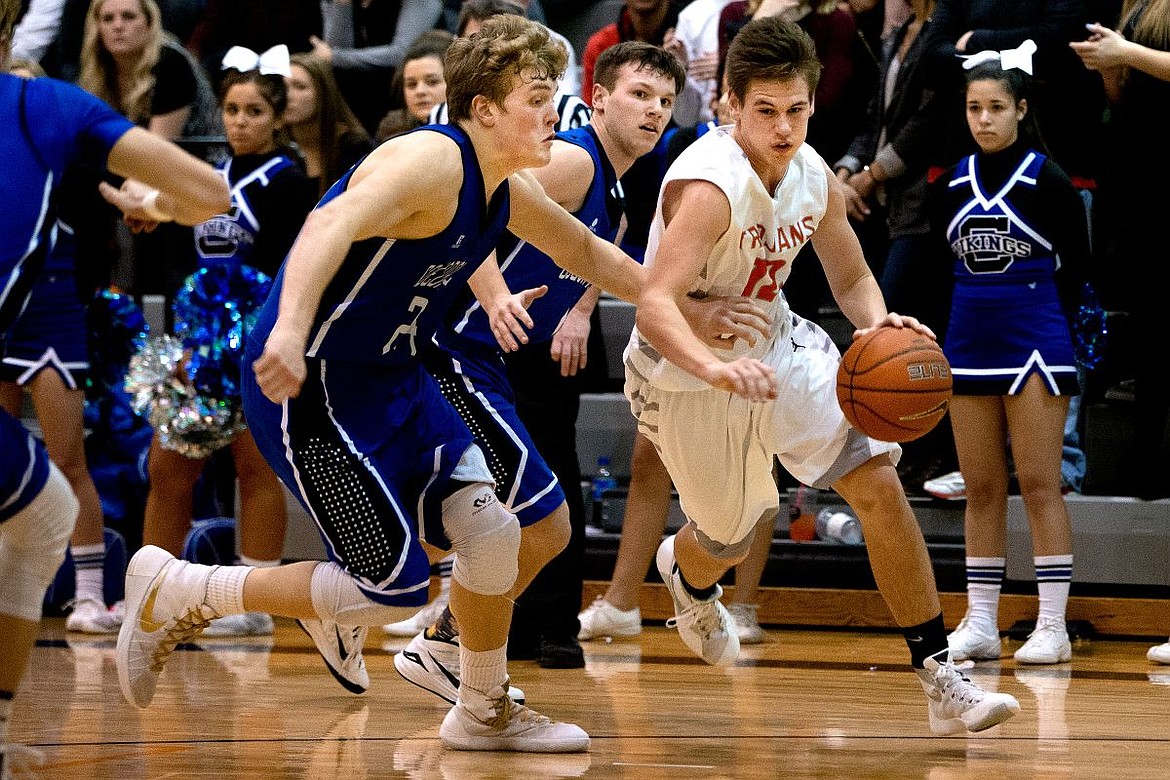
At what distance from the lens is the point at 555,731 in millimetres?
3955

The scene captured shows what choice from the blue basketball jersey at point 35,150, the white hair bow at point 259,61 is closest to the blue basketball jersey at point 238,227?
the white hair bow at point 259,61

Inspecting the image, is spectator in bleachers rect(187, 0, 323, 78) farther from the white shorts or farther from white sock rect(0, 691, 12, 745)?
white sock rect(0, 691, 12, 745)

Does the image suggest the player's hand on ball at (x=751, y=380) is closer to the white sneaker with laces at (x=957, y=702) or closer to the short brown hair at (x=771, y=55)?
the short brown hair at (x=771, y=55)

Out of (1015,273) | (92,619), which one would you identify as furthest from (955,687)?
(92,619)

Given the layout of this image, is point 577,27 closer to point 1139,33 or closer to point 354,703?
point 1139,33

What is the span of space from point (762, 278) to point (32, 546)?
2.07 m

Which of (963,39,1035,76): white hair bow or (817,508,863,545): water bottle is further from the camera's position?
(817,508,863,545): water bottle

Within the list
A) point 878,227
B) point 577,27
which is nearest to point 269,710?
point 878,227

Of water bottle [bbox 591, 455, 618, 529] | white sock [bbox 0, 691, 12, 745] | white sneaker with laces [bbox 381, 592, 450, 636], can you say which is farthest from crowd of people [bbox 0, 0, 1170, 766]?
water bottle [bbox 591, 455, 618, 529]

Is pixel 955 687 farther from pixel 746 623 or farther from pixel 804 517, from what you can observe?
pixel 804 517

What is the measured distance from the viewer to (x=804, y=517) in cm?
689

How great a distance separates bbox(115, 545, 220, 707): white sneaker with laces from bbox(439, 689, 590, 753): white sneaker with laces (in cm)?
70

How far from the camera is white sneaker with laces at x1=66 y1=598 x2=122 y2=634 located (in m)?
6.40

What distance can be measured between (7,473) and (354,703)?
6.48 feet
